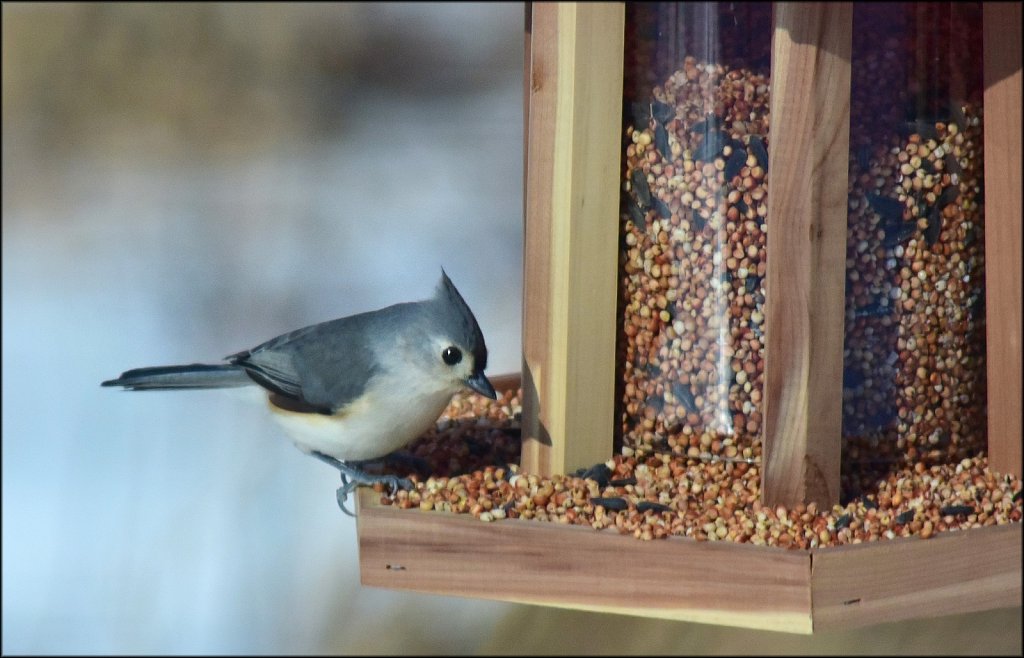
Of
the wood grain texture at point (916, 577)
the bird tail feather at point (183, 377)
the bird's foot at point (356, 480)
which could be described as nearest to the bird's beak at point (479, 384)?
the bird's foot at point (356, 480)

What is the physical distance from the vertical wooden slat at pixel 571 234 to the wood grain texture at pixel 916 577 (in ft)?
2.62

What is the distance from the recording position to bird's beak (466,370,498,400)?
3.09m

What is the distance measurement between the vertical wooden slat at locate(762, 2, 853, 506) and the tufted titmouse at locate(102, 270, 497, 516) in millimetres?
858

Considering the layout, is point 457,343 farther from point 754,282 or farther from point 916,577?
point 916,577

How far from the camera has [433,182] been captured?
6578 millimetres

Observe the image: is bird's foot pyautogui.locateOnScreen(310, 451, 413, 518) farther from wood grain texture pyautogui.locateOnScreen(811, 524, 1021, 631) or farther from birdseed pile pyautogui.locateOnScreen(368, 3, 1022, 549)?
wood grain texture pyautogui.locateOnScreen(811, 524, 1021, 631)

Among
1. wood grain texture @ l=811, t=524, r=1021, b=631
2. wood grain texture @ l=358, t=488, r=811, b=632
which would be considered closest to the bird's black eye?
wood grain texture @ l=358, t=488, r=811, b=632

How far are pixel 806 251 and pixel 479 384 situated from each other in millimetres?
991

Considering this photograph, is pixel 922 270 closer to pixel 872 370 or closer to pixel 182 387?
pixel 872 370

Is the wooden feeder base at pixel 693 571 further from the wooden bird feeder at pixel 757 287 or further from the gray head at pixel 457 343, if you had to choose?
the gray head at pixel 457 343

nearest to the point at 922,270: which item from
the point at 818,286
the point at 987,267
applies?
the point at 987,267

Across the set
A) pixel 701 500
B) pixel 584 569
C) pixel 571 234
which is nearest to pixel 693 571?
pixel 584 569

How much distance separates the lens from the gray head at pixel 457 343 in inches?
121

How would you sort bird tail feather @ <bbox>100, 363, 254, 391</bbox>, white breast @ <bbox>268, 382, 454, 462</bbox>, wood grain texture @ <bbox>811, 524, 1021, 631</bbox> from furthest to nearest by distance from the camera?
1. bird tail feather @ <bbox>100, 363, 254, 391</bbox>
2. white breast @ <bbox>268, 382, 454, 462</bbox>
3. wood grain texture @ <bbox>811, 524, 1021, 631</bbox>
